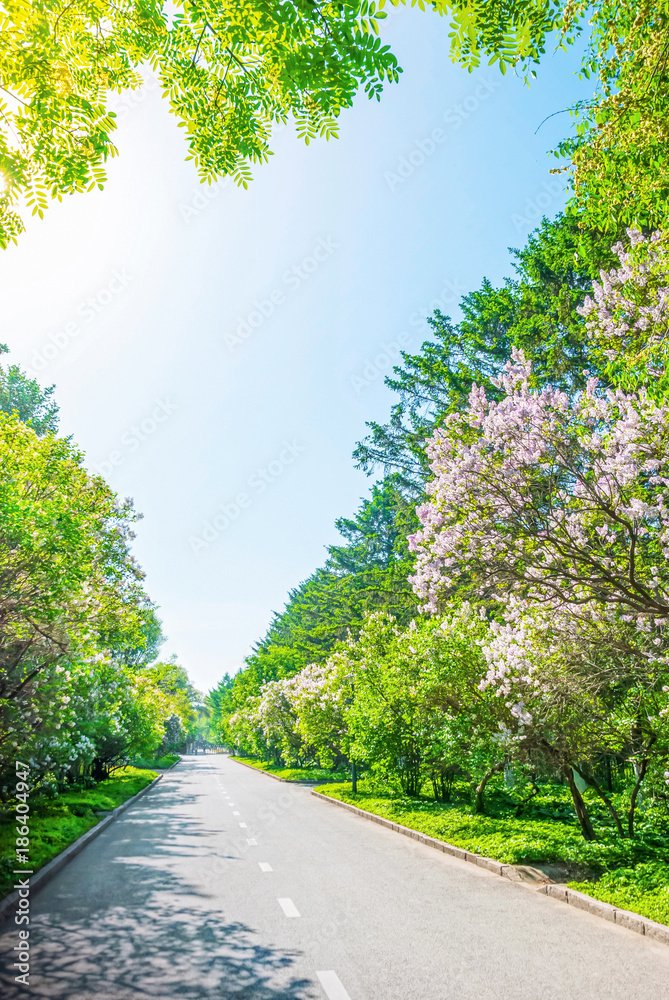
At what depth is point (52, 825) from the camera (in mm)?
12719

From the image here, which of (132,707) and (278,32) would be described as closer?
(278,32)

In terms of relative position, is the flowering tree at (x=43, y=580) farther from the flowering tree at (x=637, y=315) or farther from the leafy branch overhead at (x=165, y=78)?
the flowering tree at (x=637, y=315)

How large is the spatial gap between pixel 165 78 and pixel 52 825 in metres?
13.2

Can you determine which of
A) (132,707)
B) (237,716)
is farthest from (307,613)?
(132,707)

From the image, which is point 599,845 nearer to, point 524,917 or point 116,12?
point 524,917

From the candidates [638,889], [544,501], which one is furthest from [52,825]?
[544,501]

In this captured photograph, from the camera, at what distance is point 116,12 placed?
4.32 meters

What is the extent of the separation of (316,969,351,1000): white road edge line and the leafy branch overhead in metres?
5.95

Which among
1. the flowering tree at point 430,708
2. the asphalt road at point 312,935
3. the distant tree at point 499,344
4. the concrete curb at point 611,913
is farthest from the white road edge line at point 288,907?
the distant tree at point 499,344

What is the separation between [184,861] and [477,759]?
665cm

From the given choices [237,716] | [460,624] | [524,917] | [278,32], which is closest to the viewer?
[278,32]

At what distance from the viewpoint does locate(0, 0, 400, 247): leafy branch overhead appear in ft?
12.2

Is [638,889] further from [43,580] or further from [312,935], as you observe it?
[43,580]

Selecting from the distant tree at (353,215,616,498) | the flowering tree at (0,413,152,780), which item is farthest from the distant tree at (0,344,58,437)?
the flowering tree at (0,413,152,780)
